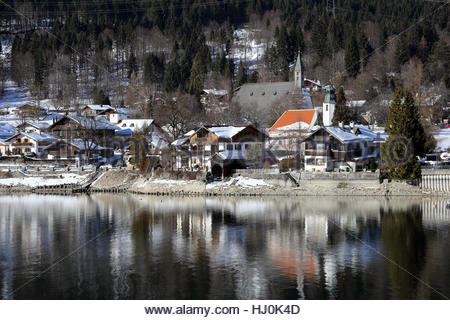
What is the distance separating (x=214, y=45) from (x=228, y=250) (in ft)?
325

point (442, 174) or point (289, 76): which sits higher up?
point (289, 76)

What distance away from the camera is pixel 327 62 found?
91.8 meters

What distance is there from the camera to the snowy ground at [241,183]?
44.6 m

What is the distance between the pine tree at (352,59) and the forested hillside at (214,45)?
142 millimetres

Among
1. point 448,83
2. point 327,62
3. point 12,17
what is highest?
point 12,17

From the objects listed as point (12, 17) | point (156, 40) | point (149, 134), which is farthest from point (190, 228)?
point (12, 17)

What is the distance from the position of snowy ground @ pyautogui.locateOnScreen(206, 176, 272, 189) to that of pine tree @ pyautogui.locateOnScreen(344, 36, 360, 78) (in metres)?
43.4

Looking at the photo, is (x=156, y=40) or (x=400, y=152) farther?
(x=156, y=40)

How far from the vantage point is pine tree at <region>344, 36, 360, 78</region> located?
275 ft

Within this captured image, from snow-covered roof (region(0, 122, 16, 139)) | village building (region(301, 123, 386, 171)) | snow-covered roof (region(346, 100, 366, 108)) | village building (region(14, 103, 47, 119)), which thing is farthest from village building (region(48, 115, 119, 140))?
snow-covered roof (region(346, 100, 366, 108))

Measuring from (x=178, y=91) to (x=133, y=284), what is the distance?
214 feet

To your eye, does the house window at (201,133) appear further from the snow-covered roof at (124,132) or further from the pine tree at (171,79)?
the pine tree at (171,79)

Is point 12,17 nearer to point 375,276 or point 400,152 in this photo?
point 400,152

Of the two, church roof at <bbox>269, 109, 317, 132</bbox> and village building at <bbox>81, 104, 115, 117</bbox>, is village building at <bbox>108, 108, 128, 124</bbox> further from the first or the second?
church roof at <bbox>269, 109, 317, 132</bbox>
